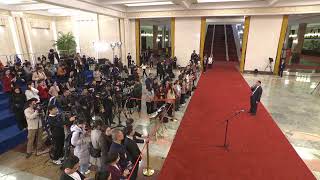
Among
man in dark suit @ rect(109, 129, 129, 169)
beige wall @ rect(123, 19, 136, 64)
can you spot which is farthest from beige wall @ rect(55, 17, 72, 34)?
man in dark suit @ rect(109, 129, 129, 169)

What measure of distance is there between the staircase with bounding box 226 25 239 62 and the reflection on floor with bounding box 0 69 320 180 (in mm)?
10408

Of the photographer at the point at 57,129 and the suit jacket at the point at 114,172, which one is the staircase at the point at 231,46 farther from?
the suit jacket at the point at 114,172

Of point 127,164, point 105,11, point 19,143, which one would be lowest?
point 19,143

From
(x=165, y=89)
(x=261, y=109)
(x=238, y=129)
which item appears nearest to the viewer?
(x=238, y=129)

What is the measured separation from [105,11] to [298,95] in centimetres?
1250

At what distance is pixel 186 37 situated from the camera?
56.8 ft

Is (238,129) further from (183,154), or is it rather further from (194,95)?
(194,95)

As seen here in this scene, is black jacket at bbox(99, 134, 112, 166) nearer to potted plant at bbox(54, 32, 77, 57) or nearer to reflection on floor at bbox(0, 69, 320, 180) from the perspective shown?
reflection on floor at bbox(0, 69, 320, 180)

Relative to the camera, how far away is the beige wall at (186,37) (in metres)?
17.0

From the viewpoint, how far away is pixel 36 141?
5.58m

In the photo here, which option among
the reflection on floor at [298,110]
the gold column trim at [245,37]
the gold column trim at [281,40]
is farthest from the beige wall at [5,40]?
the gold column trim at [281,40]

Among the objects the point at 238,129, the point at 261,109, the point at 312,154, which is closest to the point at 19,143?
the point at 238,129

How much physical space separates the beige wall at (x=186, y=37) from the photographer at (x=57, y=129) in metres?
14.1

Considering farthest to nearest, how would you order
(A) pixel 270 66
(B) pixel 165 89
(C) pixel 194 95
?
1. (A) pixel 270 66
2. (C) pixel 194 95
3. (B) pixel 165 89
